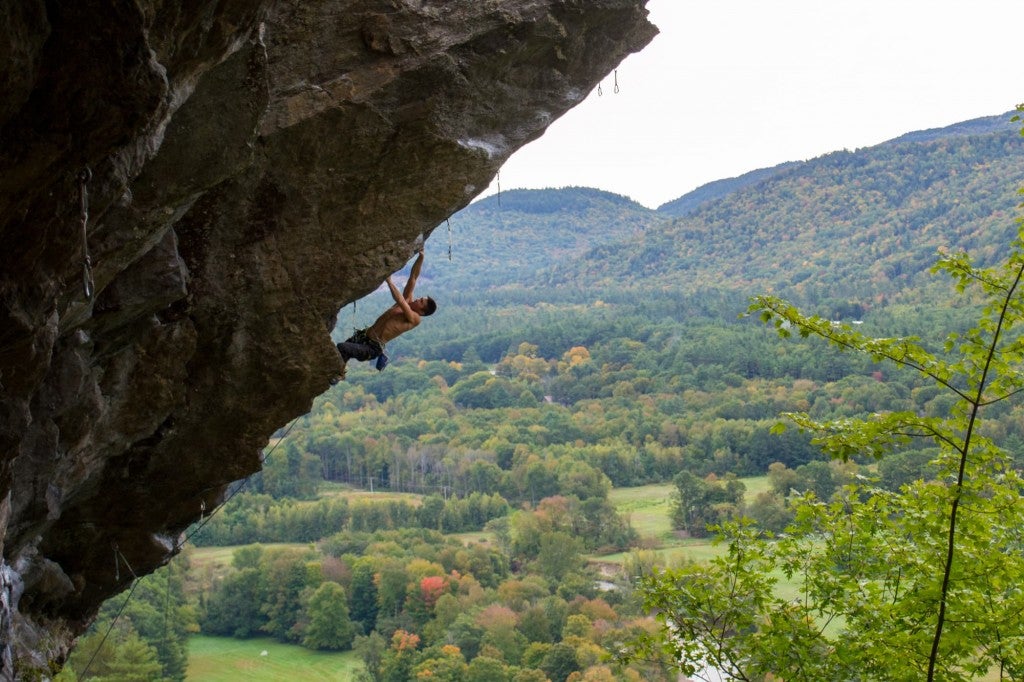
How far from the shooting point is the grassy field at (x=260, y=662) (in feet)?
147

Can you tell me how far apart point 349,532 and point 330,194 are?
57183mm

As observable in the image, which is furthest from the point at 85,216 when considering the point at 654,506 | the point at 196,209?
the point at 654,506

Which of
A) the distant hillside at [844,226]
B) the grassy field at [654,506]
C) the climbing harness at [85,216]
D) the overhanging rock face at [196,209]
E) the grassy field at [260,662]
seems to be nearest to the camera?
the overhanging rock face at [196,209]

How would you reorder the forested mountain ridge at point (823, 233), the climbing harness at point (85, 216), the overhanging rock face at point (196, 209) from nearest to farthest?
the overhanging rock face at point (196, 209) → the climbing harness at point (85, 216) → the forested mountain ridge at point (823, 233)

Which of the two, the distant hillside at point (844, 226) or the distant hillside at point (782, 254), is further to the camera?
the distant hillside at point (844, 226)

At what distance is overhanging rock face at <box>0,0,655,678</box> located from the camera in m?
4.01

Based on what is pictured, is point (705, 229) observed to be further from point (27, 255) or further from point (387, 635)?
point (27, 255)

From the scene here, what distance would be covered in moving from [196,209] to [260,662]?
4501 centimetres

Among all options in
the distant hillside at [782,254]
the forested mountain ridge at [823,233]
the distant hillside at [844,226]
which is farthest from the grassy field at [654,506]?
the distant hillside at [844,226]

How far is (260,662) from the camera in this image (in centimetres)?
4716

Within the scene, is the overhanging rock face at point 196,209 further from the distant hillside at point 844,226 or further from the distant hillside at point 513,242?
the distant hillside at point 513,242

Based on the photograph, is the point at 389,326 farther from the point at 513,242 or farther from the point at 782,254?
the point at 513,242

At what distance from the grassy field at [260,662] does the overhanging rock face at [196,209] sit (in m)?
38.8

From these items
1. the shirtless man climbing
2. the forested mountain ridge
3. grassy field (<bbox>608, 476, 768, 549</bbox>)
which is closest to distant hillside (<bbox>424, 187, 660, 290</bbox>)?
the forested mountain ridge
